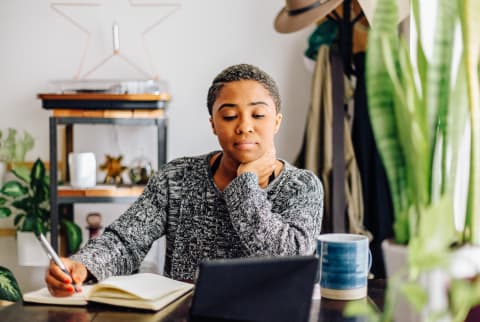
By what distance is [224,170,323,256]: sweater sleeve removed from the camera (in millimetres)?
1476

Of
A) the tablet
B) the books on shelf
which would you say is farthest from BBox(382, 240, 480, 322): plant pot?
the books on shelf

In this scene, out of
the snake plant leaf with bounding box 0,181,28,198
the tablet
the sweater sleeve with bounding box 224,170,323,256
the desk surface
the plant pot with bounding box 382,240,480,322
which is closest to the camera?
the plant pot with bounding box 382,240,480,322

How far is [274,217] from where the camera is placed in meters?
1.52

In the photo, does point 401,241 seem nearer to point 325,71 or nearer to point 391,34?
point 391,34

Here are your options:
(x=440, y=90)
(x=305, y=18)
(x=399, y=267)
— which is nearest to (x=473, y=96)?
(x=440, y=90)

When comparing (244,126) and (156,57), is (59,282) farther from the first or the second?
(156,57)

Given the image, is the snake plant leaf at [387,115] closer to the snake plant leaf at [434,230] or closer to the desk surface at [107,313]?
the snake plant leaf at [434,230]

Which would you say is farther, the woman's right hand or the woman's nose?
the woman's nose

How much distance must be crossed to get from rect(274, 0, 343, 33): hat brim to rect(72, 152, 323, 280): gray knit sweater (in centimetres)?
67

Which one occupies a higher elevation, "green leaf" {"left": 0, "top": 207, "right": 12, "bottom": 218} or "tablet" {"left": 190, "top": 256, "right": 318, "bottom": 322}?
"tablet" {"left": 190, "top": 256, "right": 318, "bottom": 322}

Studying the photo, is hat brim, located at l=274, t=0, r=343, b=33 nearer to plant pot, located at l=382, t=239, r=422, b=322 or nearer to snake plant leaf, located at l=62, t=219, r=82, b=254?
snake plant leaf, located at l=62, t=219, r=82, b=254

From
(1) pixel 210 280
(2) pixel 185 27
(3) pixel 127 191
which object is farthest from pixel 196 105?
(1) pixel 210 280

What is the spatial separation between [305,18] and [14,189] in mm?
1437

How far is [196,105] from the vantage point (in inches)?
117
